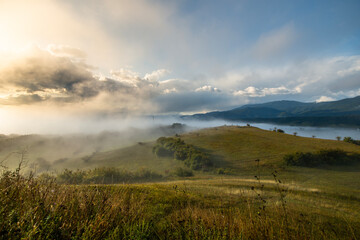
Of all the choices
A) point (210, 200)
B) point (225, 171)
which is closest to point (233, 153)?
point (225, 171)

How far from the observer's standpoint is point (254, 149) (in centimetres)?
10119

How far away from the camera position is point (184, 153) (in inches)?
3711

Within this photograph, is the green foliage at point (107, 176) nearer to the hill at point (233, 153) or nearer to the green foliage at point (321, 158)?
the hill at point (233, 153)

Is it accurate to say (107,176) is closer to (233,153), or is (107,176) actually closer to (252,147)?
(233,153)

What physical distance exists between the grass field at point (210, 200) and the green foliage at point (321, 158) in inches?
157

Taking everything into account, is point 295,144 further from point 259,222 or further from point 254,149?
point 259,222

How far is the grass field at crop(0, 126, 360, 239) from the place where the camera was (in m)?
4.13

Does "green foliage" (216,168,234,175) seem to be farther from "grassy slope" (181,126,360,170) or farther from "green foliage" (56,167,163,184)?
"green foliage" (56,167,163,184)

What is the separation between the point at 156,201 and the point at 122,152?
11387 centimetres

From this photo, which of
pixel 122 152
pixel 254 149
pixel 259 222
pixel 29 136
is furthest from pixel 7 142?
pixel 259 222

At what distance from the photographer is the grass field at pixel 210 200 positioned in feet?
13.5

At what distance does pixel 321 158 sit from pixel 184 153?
68.2 metres

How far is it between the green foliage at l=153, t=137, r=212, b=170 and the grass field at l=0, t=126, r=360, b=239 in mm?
4487

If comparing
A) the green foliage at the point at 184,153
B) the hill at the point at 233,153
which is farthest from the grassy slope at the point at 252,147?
the green foliage at the point at 184,153
